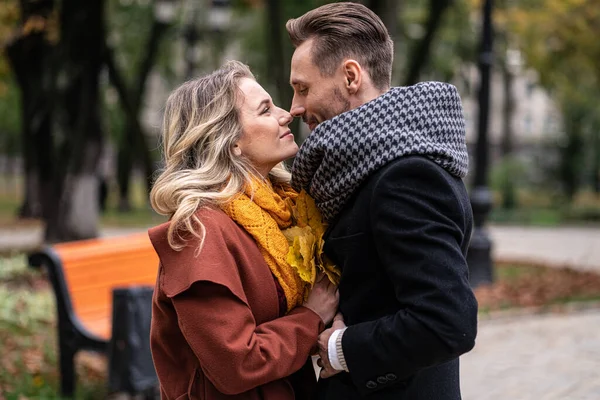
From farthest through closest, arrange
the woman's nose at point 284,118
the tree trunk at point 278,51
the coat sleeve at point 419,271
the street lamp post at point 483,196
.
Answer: the street lamp post at point 483,196, the tree trunk at point 278,51, the woman's nose at point 284,118, the coat sleeve at point 419,271

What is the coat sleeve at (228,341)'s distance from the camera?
229cm

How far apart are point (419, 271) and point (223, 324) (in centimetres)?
53

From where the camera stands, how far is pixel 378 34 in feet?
7.94

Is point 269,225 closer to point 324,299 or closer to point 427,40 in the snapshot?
point 324,299

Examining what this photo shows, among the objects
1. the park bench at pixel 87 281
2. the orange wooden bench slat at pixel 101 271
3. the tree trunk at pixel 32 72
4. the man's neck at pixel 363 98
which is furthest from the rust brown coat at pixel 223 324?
the tree trunk at pixel 32 72

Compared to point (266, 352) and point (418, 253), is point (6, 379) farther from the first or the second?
point (418, 253)

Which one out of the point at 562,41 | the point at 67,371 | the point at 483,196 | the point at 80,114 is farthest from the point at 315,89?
the point at 562,41

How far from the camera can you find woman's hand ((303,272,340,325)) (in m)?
2.48

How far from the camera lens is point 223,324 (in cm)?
229

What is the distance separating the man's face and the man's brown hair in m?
0.02

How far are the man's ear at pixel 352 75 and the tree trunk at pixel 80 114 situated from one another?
11.4 metres

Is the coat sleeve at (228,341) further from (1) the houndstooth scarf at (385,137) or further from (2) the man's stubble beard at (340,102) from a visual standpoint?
(2) the man's stubble beard at (340,102)

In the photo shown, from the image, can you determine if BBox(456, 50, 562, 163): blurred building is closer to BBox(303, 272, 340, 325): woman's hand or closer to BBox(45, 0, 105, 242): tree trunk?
BBox(45, 0, 105, 242): tree trunk

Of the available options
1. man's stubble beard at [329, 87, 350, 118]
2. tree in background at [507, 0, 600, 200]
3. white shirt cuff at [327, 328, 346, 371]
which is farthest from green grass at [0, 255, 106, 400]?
tree in background at [507, 0, 600, 200]
